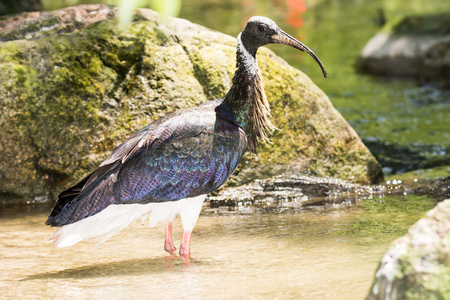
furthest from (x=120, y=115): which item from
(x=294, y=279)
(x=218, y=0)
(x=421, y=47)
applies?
(x=218, y=0)

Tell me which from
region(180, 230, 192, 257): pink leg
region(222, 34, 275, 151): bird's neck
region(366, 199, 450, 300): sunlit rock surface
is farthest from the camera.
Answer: region(222, 34, 275, 151): bird's neck

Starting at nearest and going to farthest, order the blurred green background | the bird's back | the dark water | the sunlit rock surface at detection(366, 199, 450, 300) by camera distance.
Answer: the sunlit rock surface at detection(366, 199, 450, 300) < the bird's back < the blurred green background < the dark water

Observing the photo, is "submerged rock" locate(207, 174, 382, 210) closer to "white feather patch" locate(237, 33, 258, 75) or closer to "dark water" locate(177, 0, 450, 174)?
"dark water" locate(177, 0, 450, 174)

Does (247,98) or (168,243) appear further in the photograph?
(247,98)

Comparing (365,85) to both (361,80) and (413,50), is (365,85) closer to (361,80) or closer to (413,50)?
(361,80)

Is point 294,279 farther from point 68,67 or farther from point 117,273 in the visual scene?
point 68,67

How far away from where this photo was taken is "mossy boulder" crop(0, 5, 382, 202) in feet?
28.0

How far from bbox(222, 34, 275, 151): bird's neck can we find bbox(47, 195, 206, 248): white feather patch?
0.94 m

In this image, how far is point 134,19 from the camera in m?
9.31

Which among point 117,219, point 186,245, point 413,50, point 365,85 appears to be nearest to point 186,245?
point 186,245

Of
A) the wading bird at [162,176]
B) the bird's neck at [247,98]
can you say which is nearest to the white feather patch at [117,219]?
the wading bird at [162,176]

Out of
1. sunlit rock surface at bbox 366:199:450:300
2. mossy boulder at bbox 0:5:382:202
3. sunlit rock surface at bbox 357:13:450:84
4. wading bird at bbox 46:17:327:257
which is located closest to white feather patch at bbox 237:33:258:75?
wading bird at bbox 46:17:327:257

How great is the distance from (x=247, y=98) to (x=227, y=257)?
68.8 inches

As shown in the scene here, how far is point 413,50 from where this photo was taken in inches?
721
